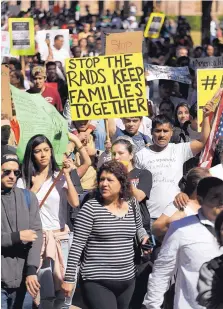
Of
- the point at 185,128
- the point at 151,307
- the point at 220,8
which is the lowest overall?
the point at 220,8

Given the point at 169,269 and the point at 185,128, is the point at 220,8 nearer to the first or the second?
the point at 185,128

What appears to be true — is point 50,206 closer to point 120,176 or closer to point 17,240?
point 120,176

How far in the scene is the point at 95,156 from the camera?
34.0ft

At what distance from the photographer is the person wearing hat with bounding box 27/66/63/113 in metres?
13.0

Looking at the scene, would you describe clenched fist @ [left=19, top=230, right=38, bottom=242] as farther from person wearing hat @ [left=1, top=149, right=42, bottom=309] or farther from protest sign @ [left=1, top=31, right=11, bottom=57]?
protest sign @ [left=1, top=31, right=11, bottom=57]

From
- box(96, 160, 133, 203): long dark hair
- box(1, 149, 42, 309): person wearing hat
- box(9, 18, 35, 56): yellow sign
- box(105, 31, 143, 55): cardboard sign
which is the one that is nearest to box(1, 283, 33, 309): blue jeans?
box(1, 149, 42, 309): person wearing hat

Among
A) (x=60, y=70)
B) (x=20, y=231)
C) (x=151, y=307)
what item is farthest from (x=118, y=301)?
(x=60, y=70)

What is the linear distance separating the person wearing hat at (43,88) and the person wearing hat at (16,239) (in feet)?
18.8

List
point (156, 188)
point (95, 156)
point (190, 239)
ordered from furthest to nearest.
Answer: point (95, 156) → point (156, 188) → point (190, 239)

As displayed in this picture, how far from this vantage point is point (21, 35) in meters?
18.2

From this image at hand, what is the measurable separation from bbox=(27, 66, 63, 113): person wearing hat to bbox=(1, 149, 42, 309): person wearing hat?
5.73 meters

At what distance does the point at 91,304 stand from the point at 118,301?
0.23 m

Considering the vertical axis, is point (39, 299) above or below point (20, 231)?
below

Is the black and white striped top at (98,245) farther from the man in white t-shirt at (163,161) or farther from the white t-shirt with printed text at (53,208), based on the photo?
the man in white t-shirt at (163,161)
